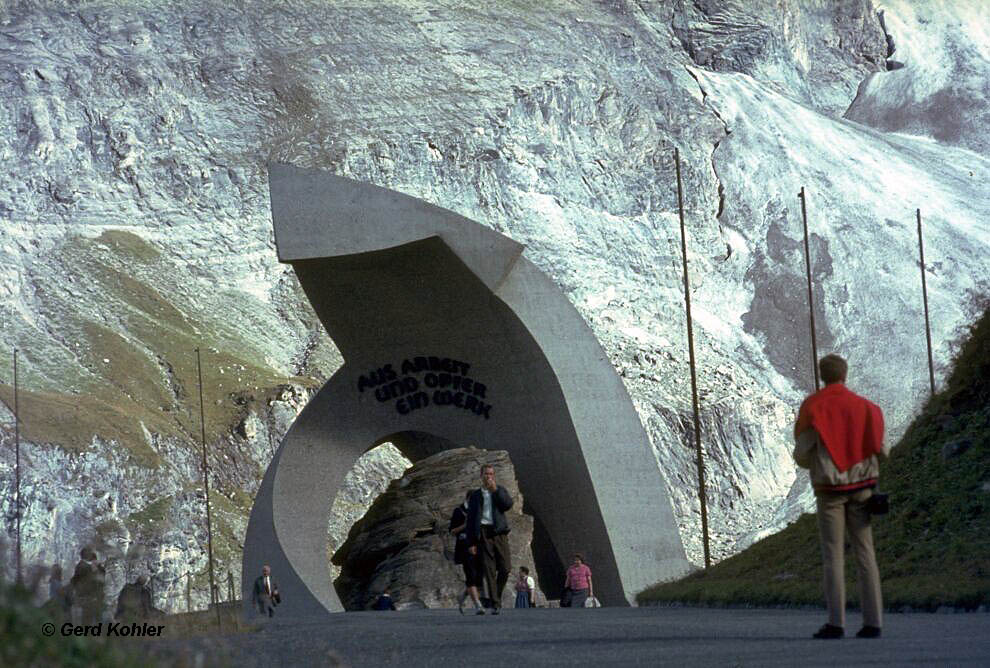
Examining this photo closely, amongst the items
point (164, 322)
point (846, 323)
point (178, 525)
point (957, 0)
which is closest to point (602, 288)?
point (846, 323)

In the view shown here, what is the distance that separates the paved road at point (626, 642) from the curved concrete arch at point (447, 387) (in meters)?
9.51

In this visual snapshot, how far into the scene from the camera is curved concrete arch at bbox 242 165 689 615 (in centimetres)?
2228

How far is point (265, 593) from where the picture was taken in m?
22.3

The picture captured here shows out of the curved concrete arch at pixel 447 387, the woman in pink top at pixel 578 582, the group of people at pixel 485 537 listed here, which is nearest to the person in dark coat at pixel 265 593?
the curved concrete arch at pixel 447 387

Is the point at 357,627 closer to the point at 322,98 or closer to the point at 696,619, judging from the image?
the point at 696,619

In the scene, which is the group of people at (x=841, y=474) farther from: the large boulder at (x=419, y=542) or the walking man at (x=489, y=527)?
the large boulder at (x=419, y=542)

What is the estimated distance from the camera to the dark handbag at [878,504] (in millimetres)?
8250

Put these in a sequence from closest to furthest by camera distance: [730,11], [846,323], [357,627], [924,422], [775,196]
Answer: [357,627], [924,422], [846,323], [775,196], [730,11]

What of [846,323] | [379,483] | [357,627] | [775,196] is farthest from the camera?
[775,196]

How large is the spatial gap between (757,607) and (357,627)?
122 inches

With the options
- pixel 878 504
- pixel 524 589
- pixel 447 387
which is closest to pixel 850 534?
pixel 878 504

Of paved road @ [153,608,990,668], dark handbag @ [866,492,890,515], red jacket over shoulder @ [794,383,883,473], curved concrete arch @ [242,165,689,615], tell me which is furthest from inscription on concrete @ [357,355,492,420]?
dark handbag @ [866,492,890,515]

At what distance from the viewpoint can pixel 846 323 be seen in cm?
8550

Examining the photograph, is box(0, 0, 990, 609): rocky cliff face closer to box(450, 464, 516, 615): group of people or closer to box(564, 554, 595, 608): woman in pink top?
box(564, 554, 595, 608): woman in pink top
